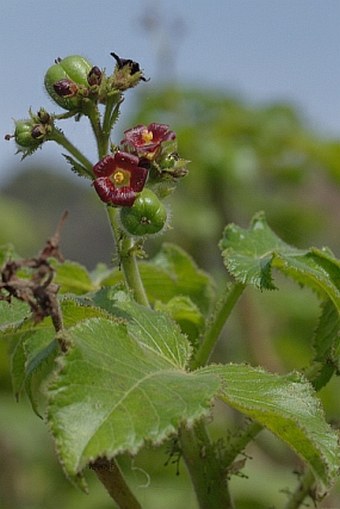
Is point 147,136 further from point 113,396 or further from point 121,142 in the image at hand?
point 113,396

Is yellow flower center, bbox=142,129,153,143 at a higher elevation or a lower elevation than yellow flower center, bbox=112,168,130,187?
higher

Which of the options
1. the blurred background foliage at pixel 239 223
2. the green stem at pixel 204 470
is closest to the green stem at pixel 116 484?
the green stem at pixel 204 470

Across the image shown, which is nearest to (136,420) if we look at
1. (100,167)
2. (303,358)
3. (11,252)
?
(100,167)

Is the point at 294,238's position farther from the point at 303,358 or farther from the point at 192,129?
the point at 303,358

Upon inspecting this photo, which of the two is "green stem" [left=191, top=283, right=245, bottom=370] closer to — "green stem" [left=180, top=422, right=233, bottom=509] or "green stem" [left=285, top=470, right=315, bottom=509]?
"green stem" [left=180, top=422, right=233, bottom=509]

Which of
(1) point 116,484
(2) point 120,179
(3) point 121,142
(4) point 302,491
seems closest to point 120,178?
(2) point 120,179

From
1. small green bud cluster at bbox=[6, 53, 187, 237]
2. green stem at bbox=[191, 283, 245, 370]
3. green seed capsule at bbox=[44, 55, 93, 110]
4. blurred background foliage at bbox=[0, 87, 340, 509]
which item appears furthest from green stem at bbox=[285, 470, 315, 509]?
blurred background foliage at bbox=[0, 87, 340, 509]
